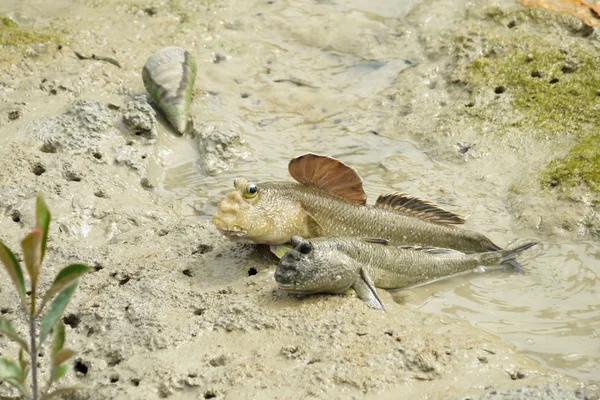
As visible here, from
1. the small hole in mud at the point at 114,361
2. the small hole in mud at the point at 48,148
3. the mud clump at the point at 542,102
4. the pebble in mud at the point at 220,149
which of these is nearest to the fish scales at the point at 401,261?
the mud clump at the point at 542,102

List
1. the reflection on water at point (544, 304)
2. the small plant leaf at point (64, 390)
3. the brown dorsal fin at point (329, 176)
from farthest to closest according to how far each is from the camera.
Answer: the brown dorsal fin at point (329, 176) < the reflection on water at point (544, 304) < the small plant leaf at point (64, 390)

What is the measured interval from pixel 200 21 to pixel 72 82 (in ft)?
5.09

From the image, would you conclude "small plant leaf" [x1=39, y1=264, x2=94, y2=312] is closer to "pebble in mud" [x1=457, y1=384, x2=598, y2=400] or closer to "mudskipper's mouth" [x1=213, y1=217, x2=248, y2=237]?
"mudskipper's mouth" [x1=213, y1=217, x2=248, y2=237]

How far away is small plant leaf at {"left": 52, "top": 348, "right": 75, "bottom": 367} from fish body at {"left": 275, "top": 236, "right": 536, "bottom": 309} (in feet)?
4.02

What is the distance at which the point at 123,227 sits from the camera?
4355 mm

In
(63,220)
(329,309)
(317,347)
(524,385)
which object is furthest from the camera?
(63,220)

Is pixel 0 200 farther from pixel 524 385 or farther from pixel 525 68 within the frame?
pixel 525 68

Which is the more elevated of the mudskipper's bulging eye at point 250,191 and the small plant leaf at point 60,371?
the small plant leaf at point 60,371

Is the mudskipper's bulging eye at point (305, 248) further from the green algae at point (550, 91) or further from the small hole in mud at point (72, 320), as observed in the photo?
the green algae at point (550, 91)

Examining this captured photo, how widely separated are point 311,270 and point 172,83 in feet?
8.26

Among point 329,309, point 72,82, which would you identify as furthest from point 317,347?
point 72,82

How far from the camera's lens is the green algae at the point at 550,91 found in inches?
190

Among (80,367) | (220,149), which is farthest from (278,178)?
(80,367)

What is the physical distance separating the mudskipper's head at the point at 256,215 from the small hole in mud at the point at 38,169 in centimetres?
153
